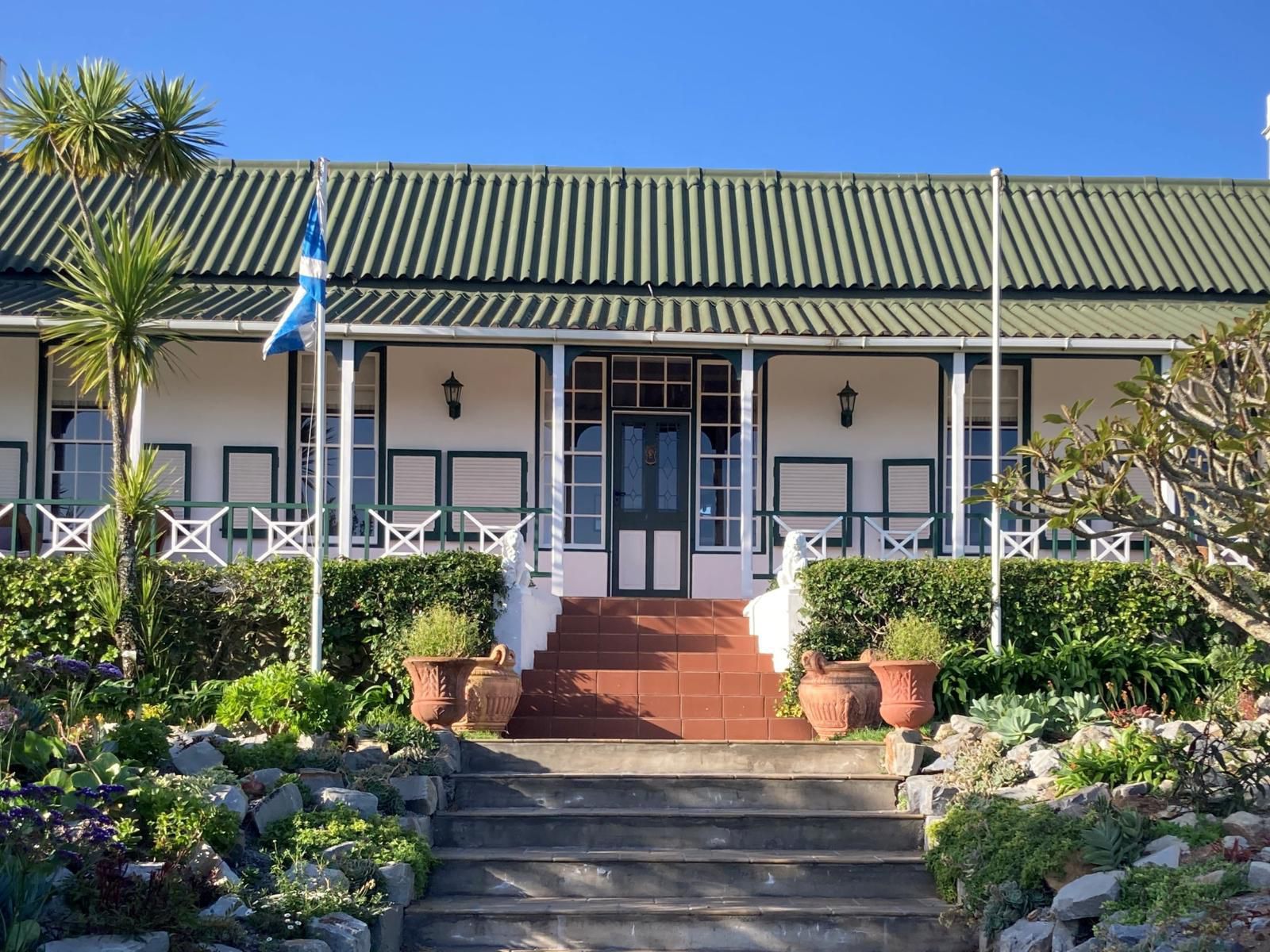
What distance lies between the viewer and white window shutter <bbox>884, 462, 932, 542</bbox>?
49.5 ft

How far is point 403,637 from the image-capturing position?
1158 cm

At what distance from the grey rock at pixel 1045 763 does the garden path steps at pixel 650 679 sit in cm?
217

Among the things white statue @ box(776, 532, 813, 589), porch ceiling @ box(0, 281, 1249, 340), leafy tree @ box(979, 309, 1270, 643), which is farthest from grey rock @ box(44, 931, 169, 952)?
porch ceiling @ box(0, 281, 1249, 340)

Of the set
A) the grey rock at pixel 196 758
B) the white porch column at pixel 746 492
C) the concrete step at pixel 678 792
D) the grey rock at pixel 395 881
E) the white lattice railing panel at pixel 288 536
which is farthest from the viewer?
the white porch column at pixel 746 492

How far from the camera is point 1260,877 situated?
7234mm

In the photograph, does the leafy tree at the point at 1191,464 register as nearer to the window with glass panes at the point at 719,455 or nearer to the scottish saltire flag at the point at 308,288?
the scottish saltire flag at the point at 308,288

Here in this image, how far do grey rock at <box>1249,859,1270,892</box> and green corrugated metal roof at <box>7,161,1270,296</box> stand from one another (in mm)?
9131

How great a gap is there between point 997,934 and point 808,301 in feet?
27.3

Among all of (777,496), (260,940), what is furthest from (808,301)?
(260,940)

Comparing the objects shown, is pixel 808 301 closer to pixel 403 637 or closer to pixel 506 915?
pixel 403 637

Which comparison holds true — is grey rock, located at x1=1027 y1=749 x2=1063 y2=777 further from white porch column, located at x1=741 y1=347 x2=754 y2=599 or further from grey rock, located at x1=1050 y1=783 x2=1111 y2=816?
white porch column, located at x1=741 y1=347 x2=754 y2=599

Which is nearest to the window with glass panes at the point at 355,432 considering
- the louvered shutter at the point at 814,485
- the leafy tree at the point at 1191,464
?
the louvered shutter at the point at 814,485

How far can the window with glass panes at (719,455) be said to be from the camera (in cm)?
1503

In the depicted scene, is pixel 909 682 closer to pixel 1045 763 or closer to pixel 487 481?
pixel 1045 763
